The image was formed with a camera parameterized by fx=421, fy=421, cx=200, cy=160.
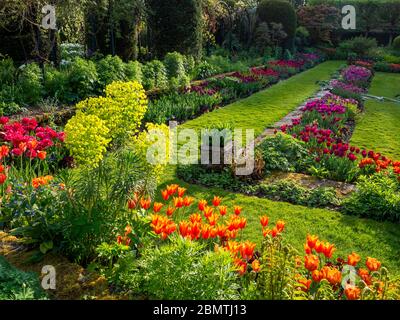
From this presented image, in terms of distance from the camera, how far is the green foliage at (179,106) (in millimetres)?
9031

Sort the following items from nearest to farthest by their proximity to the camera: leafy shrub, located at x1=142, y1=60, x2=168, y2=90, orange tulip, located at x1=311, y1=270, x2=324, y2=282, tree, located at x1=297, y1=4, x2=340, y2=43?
1. orange tulip, located at x1=311, y1=270, x2=324, y2=282
2. leafy shrub, located at x1=142, y1=60, x2=168, y2=90
3. tree, located at x1=297, y1=4, x2=340, y2=43

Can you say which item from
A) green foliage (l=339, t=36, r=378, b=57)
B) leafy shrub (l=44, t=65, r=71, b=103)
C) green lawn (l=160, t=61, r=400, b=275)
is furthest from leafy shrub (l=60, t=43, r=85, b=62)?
green foliage (l=339, t=36, r=378, b=57)

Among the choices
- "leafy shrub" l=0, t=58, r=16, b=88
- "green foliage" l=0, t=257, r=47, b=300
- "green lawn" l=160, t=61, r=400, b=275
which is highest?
"leafy shrub" l=0, t=58, r=16, b=88

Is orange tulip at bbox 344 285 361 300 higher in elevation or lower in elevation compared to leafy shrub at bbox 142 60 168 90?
lower

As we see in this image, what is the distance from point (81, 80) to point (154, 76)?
8.57ft

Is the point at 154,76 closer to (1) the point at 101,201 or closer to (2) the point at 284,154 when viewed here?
(2) the point at 284,154

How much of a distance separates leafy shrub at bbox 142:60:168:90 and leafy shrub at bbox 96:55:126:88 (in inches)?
42.6

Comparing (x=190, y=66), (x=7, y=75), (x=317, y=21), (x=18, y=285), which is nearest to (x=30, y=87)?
(x=7, y=75)

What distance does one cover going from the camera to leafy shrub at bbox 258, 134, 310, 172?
22.3 ft

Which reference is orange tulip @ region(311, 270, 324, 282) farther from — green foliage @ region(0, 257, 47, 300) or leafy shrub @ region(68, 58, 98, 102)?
leafy shrub @ region(68, 58, 98, 102)

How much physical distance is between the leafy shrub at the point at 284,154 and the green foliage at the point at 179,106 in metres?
2.53

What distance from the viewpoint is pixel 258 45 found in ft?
73.9

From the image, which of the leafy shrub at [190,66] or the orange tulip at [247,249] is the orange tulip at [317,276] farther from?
the leafy shrub at [190,66]

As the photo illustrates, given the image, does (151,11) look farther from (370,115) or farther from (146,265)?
(146,265)
